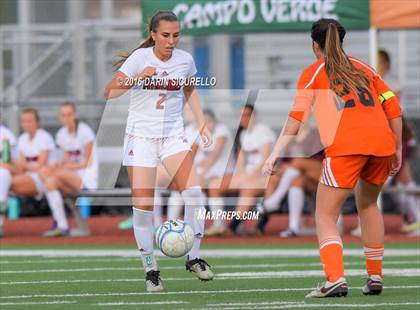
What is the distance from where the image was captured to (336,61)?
8.31 m

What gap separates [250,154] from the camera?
15703 millimetres

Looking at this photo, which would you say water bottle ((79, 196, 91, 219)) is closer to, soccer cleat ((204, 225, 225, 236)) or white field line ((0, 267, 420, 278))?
soccer cleat ((204, 225, 225, 236))

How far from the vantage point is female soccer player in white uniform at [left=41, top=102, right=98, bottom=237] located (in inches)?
614

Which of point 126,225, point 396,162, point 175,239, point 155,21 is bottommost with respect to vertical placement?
point 126,225

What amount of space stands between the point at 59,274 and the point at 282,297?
2718 millimetres

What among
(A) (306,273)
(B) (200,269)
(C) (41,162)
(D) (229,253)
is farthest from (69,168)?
(B) (200,269)

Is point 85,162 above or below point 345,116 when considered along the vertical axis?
below

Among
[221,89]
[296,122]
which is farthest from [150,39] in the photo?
[221,89]

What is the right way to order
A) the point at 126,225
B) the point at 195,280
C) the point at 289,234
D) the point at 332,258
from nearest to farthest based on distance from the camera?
1. the point at 332,258
2. the point at 195,280
3. the point at 289,234
4. the point at 126,225

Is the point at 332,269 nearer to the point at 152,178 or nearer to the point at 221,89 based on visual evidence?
the point at 152,178

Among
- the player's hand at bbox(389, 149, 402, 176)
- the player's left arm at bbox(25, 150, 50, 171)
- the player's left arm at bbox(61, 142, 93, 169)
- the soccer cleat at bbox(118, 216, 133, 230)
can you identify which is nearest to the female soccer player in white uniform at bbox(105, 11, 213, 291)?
the player's hand at bbox(389, 149, 402, 176)

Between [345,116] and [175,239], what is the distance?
155 cm

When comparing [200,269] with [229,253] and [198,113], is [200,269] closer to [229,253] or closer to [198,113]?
[198,113]

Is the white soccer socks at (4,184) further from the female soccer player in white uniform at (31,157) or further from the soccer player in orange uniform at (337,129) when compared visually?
the soccer player in orange uniform at (337,129)
